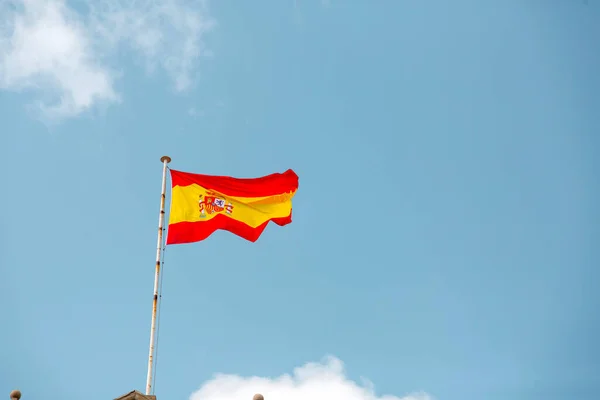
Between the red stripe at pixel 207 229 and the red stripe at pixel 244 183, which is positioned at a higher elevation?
the red stripe at pixel 244 183

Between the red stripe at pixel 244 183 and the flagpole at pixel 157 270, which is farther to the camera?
the red stripe at pixel 244 183

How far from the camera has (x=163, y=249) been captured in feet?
92.0

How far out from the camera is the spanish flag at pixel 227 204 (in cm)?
2983

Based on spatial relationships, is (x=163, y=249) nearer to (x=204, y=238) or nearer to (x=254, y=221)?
(x=204, y=238)

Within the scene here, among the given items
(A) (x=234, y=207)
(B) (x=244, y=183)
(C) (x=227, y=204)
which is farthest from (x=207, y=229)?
(B) (x=244, y=183)

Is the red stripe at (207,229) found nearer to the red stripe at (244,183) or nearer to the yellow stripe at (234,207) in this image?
the yellow stripe at (234,207)

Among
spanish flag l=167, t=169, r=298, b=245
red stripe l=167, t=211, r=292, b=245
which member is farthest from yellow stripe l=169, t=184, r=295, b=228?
red stripe l=167, t=211, r=292, b=245

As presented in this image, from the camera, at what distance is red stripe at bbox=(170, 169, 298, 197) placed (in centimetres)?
3061

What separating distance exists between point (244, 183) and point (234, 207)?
1.25m

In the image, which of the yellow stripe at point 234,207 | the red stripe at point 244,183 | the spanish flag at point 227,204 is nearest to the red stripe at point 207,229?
the spanish flag at point 227,204

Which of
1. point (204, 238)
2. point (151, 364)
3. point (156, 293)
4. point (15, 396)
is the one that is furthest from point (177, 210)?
point (15, 396)

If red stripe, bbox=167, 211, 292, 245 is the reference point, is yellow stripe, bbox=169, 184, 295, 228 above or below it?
above

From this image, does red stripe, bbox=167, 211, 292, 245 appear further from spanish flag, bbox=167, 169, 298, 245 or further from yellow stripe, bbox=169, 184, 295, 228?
yellow stripe, bbox=169, 184, 295, 228

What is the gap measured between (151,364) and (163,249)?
4.93m
